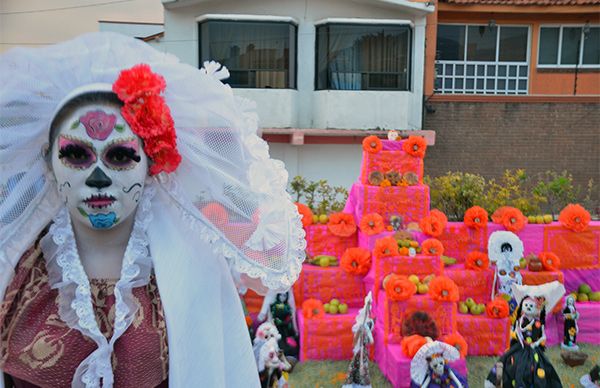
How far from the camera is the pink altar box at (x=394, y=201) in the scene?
5.54 meters

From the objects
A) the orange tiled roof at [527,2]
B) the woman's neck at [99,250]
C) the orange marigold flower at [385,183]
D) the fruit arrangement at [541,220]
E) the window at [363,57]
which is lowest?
the fruit arrangement at [541,220]

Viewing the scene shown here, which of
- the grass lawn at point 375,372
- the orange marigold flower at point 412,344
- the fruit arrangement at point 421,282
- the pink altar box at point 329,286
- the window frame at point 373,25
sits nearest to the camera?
the orange marigold flower at point 412,344

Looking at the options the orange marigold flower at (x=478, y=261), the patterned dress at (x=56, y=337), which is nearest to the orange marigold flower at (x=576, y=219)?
the orange marigold flower at (x=478, y=261)

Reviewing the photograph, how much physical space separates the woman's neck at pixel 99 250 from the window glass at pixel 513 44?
37.4 ft

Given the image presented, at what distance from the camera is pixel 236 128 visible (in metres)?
2.01

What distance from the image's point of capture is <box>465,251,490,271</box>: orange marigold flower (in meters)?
5.55

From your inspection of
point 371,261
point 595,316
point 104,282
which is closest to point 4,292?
point 104,282

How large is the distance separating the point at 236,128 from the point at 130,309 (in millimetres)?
765

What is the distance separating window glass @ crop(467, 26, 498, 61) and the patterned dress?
11181 mm

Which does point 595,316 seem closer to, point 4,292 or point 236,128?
point 236,128

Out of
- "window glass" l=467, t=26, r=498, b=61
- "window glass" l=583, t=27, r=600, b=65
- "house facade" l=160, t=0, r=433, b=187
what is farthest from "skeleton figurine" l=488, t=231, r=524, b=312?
"window glass" l=583, t=27, r=600, b=65

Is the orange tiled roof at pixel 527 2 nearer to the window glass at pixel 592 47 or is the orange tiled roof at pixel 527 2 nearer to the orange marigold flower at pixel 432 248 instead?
the window glass at pixel 592 47

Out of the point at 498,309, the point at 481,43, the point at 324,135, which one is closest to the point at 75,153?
the point at 498,309

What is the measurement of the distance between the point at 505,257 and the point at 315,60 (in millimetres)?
6011
